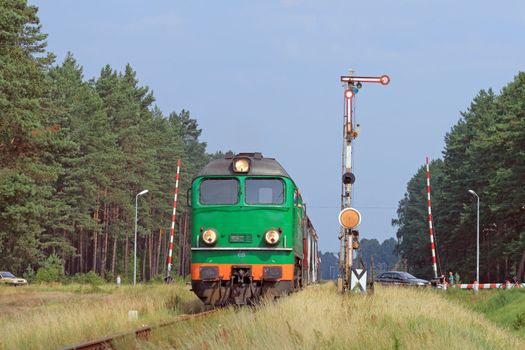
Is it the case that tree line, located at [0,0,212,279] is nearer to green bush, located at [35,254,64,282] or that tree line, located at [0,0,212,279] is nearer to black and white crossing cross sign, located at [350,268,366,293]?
green bush, located at [35,254,64,282]

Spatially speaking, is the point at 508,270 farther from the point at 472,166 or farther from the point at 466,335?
the point at 466,335

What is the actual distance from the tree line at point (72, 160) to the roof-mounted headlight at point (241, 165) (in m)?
20.3

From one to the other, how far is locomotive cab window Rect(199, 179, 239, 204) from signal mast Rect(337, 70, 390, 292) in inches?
130

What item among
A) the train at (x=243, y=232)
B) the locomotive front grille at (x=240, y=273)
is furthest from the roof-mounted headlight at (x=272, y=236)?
the locomotive front grille at (x=240, y=273)

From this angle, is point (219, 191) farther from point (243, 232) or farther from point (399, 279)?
point (399, 279)

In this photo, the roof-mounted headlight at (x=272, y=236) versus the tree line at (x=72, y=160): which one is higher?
the tree line at (x=72, y=160)

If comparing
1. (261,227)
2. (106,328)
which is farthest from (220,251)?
(106,328)

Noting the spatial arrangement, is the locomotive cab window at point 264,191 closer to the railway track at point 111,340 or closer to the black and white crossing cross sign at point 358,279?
the black and white crossing cross sign at point 358,279

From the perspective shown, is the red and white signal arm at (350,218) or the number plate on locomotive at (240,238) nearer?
the number plate on locomotive at (240,238)

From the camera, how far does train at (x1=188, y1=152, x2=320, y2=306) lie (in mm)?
20281

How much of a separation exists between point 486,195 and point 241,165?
54430mm

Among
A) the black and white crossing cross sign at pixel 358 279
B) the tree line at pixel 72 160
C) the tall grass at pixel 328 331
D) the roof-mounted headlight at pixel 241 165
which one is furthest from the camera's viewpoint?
the tree line at pixel 72 160

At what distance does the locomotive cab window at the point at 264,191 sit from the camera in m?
21.0

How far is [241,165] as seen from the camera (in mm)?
21188
